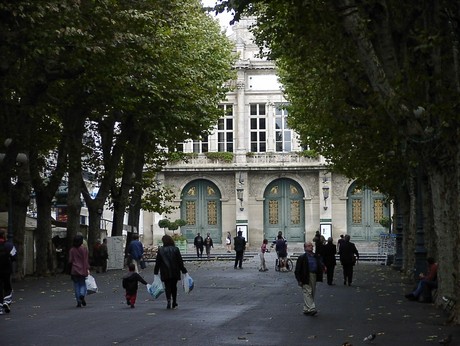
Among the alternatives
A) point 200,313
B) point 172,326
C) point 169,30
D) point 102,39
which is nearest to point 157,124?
point 169,30

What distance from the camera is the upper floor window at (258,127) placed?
251ft

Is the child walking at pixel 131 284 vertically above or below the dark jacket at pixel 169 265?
below

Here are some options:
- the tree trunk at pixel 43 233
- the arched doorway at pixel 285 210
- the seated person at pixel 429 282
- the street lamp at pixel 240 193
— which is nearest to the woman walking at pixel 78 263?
the seated person at pixel 429 282

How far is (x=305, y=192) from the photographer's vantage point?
75.5 meters

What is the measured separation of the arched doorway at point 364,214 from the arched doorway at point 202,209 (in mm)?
9259

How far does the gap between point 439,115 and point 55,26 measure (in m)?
11.1

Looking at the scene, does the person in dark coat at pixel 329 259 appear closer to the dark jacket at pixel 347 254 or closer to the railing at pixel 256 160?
the dark jacket at pixel 347 254

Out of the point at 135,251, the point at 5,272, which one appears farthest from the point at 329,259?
the point at 5,272

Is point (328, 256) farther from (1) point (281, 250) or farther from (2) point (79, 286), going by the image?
(2) point (79, 286)

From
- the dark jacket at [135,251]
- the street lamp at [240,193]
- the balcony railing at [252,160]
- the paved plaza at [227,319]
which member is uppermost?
the balcony railing at [252,160]

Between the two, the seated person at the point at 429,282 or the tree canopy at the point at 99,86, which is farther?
the tree canopy at the point at 99,86

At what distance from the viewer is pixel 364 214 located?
7512 centimetres

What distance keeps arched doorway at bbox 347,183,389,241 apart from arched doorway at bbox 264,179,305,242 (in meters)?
3.42

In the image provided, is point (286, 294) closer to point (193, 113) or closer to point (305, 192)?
point (193, 113)
